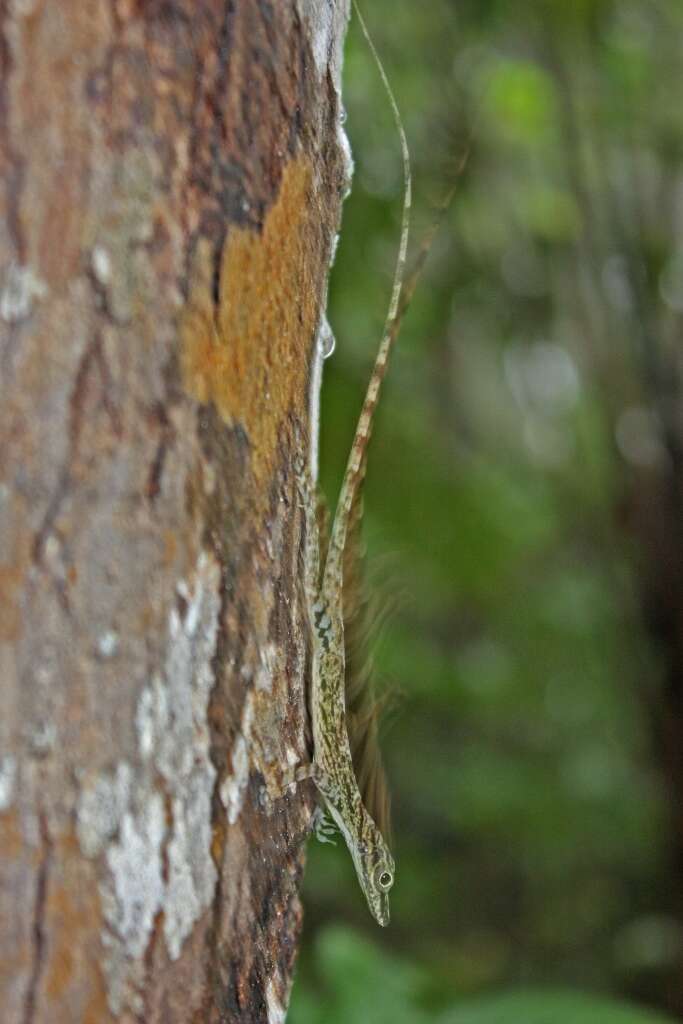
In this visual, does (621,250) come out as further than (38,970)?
Yes

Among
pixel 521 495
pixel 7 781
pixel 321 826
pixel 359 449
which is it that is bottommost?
pixel 521 495

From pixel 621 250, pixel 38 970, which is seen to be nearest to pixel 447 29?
pixel 621 250

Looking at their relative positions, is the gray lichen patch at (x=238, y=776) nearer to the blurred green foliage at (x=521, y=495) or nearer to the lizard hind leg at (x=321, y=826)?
the lizard hind leg at (x=321, y=826)

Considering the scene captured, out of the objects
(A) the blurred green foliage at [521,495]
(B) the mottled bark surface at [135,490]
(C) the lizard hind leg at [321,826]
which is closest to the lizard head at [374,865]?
(C) the lizard hind leg at [321,826]

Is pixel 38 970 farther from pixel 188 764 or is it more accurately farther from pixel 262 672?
pixel 262 672

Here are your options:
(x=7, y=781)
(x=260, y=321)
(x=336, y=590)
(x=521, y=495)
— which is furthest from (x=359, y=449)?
(x=521, y=495)

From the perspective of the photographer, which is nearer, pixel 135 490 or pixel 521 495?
pixel 135 490

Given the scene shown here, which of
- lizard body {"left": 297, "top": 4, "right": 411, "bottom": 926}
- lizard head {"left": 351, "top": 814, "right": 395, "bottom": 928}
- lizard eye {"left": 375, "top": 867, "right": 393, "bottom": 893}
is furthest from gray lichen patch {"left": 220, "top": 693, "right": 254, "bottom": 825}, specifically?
lizard eye {"left": 375, "top": 867, "right": 393, "bottom": 893}

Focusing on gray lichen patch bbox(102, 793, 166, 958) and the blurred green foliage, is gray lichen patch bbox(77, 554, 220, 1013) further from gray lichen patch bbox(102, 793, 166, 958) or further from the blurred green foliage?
the blurred green foliage

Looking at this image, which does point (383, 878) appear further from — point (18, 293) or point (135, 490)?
point (18, 293)
